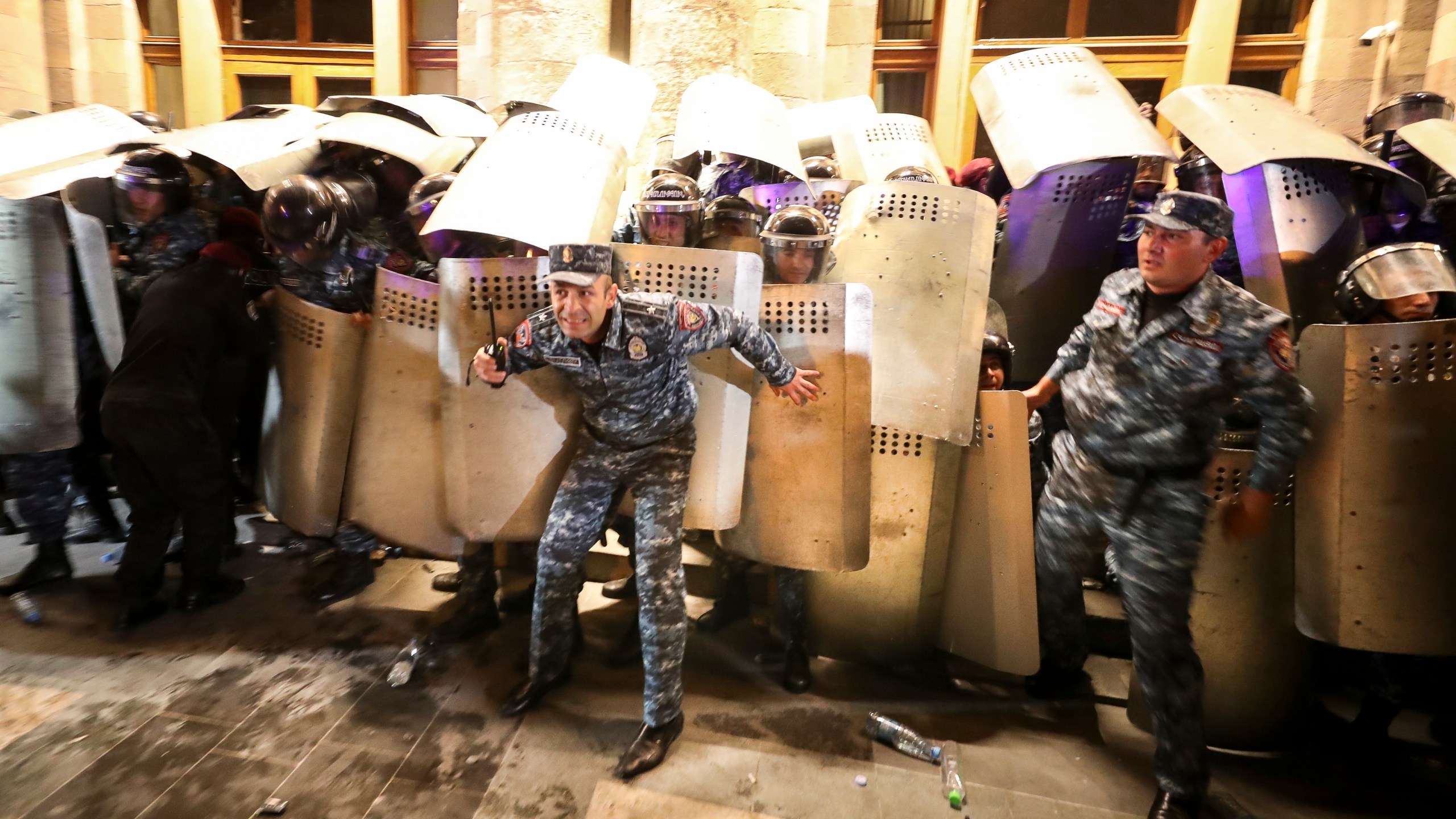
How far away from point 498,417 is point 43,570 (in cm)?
291

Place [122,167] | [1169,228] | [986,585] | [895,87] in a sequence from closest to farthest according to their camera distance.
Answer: [1169,228] < [986,585] < [122,167] < [895,87]

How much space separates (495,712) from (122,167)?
138 inches

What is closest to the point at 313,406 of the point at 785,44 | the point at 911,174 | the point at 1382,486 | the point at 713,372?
the point at 713,372

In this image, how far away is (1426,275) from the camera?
112 inches

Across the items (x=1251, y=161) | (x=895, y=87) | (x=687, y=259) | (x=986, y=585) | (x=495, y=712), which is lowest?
(x=495, y=712)

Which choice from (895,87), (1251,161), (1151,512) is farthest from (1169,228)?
(895,87)

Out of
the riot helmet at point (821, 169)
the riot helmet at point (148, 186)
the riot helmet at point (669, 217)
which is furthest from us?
the riot helmet at point (821, 169)

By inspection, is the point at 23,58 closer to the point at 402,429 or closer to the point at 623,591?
the point at 402,429

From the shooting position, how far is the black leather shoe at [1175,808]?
2531mm

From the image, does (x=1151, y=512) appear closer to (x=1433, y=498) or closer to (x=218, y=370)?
(x=1433, y=498)

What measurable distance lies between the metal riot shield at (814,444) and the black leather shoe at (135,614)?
118 inches

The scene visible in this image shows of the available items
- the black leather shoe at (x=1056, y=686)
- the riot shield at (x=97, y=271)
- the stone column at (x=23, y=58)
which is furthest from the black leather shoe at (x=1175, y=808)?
the stone column at (x=23, y=58)

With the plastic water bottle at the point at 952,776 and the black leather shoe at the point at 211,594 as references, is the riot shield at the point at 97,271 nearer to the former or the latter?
the black leather shoe at the point at 211,594

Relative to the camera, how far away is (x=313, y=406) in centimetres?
350
